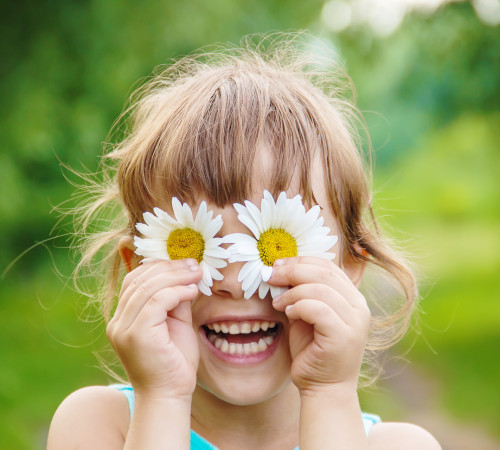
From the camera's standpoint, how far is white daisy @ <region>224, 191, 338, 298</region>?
5.96 feet

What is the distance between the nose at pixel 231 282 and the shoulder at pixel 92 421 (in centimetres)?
72

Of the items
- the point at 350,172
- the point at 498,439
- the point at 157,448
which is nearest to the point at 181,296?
the point at 157,448

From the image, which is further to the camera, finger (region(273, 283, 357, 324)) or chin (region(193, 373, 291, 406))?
chin (region(193, 373, 291, 406))

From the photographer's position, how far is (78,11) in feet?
16.5

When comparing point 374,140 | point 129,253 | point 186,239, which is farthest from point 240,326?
point 374,140

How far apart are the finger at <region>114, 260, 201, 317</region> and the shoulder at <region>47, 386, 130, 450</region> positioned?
55 cm

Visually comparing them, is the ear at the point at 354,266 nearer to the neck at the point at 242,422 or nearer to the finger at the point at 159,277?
the neck at the point at 242,422

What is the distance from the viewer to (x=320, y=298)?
1853 mm

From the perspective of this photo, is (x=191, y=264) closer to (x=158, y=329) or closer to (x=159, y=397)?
(x=158, y=329)

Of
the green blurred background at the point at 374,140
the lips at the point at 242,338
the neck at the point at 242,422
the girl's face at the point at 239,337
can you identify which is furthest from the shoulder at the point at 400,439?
the green blurred background at the point at 374,140

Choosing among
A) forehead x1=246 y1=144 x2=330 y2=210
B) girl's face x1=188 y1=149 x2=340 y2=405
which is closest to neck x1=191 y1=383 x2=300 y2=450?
girl's face x1=188 y1=149 x2=340 y2=405

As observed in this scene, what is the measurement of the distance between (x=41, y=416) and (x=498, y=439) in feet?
12.3

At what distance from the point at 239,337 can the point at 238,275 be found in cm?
25

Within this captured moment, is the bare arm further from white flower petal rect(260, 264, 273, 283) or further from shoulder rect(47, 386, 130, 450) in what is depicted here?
shoulder rect(47, 386, 130, 450)
